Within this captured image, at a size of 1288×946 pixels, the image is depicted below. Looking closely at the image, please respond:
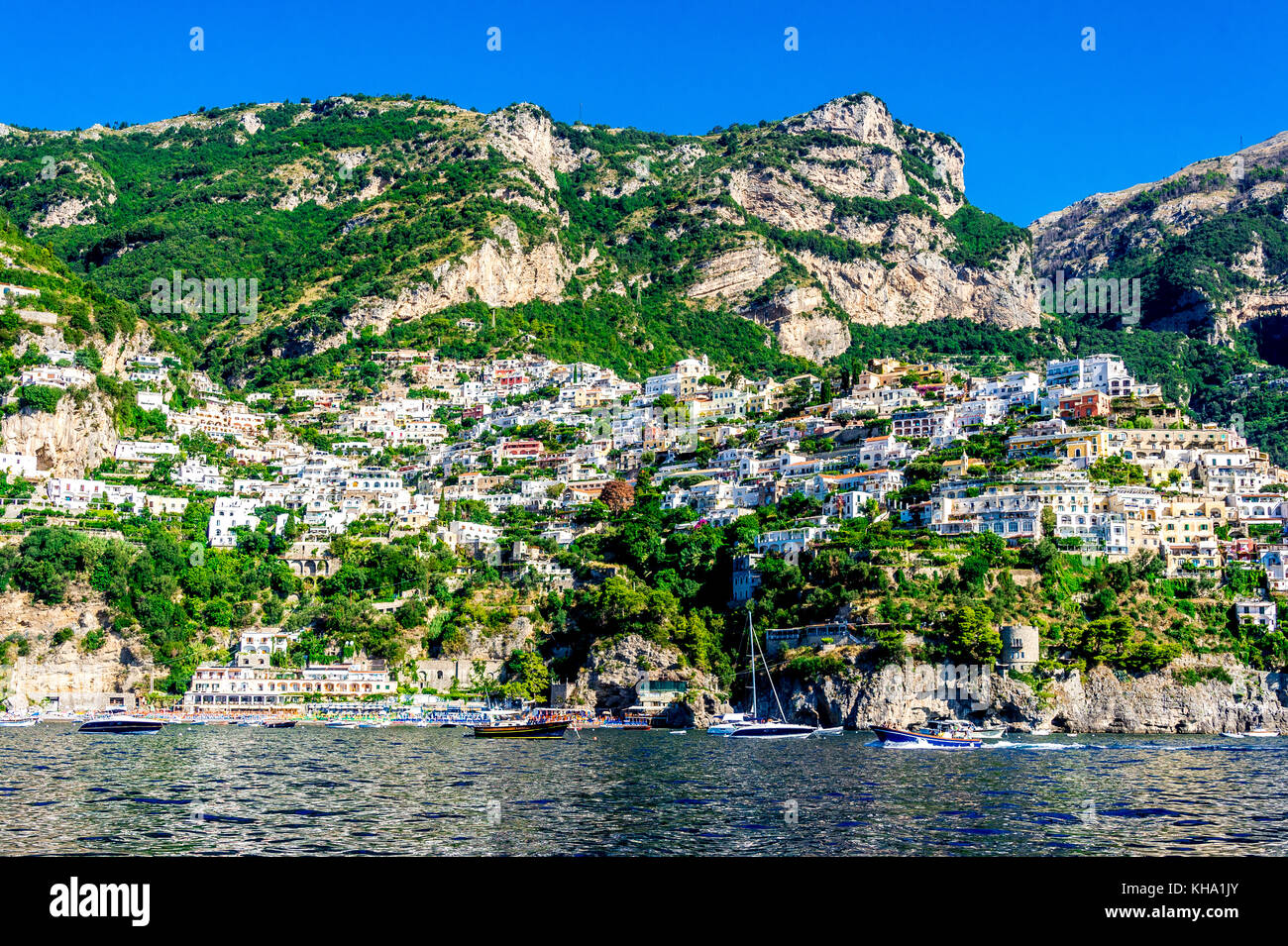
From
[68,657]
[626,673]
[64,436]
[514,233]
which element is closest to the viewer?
[626,673]

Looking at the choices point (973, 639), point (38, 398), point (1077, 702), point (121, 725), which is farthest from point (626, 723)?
point (38, 398)

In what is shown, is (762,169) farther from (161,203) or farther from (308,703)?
(308,703)

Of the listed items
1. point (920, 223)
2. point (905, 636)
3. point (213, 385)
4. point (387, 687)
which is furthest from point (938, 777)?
point (920, 223)

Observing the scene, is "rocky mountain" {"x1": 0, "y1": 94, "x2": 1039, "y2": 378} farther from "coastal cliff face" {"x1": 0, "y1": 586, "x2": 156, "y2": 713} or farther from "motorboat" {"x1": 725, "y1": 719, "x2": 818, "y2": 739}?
"motorboat" {"x1": 725, "y1": 719, "x2": 818, "y2": 739}

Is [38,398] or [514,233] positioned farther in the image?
[514,233]

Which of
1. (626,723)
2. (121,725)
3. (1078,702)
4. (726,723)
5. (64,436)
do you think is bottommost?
(626,723)

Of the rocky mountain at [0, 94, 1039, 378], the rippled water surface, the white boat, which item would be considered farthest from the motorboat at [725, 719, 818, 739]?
the rocky mountain at [0, 94, 1039, 378]

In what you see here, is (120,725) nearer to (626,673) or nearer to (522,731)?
(522,731)
